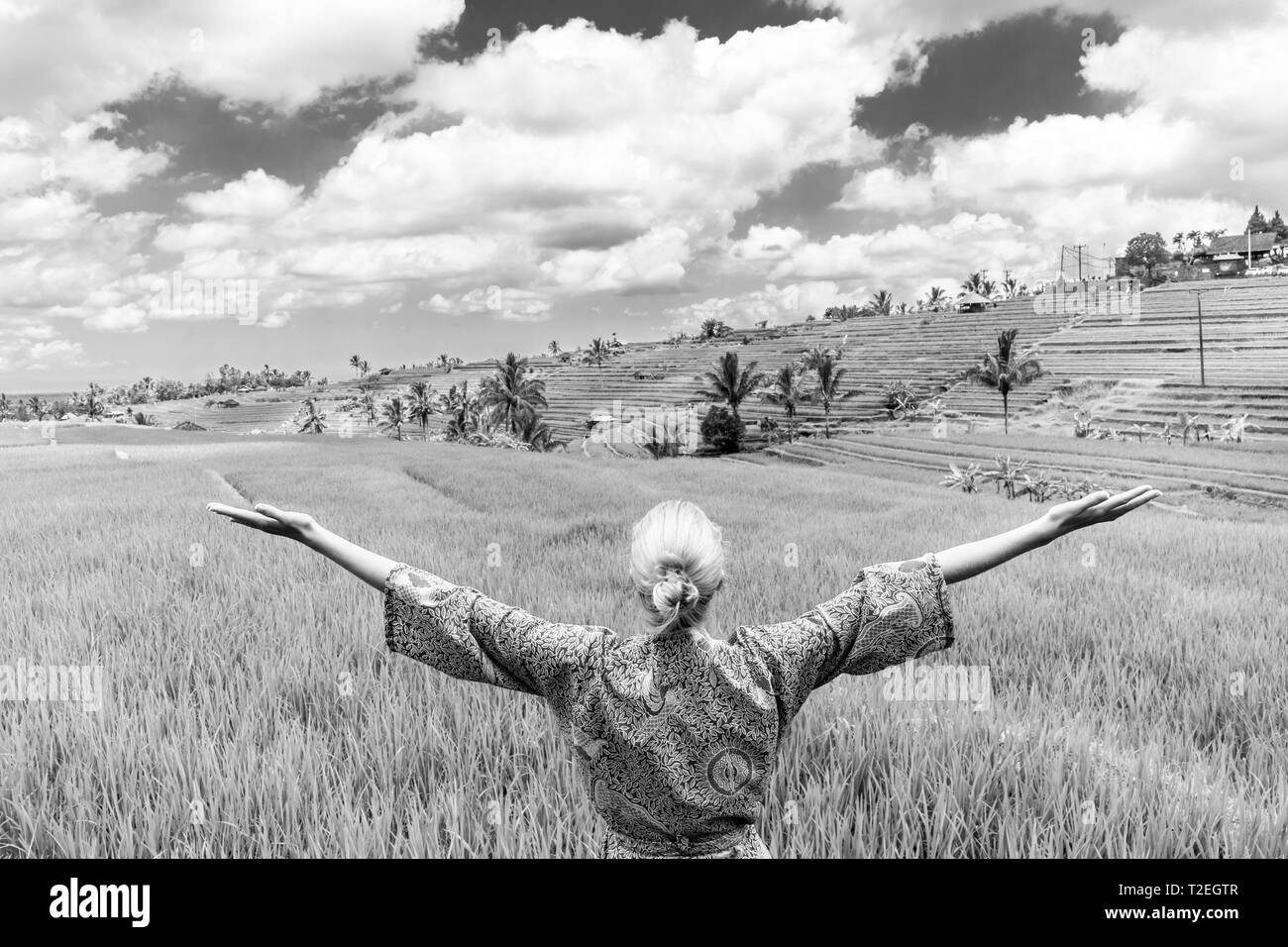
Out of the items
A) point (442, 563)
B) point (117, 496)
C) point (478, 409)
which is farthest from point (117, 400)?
point (442, 563)

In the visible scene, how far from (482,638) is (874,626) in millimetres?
1037

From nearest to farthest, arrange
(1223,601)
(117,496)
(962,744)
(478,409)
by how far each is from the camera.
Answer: (962,744) → (1223,601) → (117,496) → (478,409)

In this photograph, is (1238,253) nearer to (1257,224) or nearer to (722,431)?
(1257,224)

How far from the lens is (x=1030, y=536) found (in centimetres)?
191

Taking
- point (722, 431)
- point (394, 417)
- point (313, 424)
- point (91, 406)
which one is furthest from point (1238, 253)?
point (91, 406)

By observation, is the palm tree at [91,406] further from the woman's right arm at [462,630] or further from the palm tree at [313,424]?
the woman's right arm at [462,630]

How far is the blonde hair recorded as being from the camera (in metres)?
1.51

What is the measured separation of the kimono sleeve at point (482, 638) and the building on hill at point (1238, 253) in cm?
14468

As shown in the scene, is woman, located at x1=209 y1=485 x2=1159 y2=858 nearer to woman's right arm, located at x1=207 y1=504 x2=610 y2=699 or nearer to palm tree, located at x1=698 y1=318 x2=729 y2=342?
woman's right arm, located at x1=207 y1=504 x2=610 y2=699

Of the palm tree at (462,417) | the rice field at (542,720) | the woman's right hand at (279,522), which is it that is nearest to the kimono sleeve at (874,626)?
the rice field at (542,720)

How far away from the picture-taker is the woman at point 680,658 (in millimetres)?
1695

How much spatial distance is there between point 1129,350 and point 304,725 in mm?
90812
